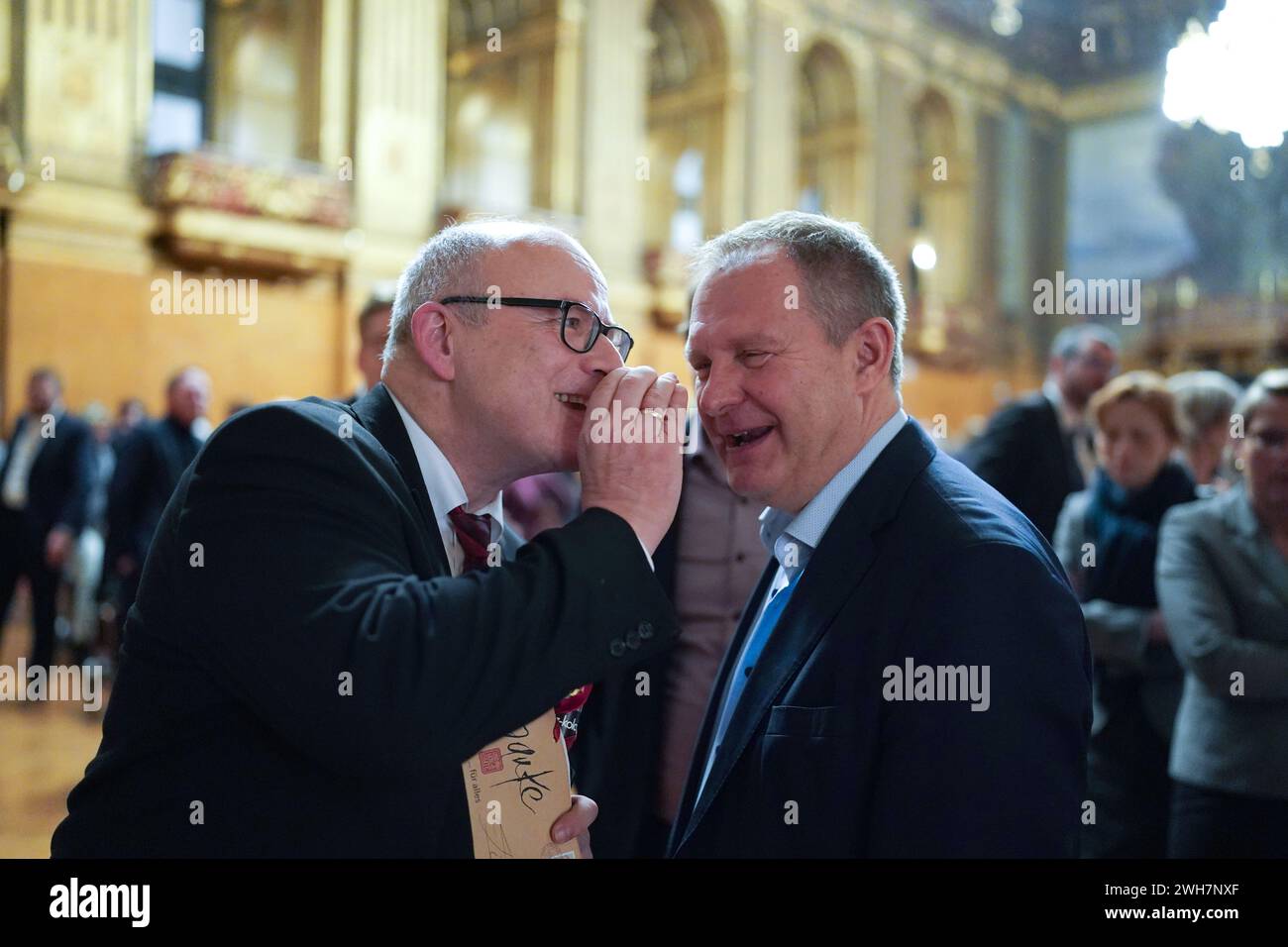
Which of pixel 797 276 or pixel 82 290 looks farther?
pixel 82 290

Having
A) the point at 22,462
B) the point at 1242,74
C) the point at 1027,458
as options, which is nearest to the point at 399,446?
the point at 1027,458

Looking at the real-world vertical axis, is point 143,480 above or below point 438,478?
below

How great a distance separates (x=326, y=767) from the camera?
1.25 meters

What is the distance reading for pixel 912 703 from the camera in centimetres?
138

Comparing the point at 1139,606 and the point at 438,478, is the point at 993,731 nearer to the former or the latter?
the point at 438,478

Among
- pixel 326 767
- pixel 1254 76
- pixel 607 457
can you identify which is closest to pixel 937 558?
pixel 607 457

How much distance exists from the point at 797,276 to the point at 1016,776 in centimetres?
74

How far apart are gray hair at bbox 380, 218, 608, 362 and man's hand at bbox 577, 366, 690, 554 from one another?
234 millimetres

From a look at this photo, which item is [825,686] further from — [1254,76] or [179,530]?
[1254,76]

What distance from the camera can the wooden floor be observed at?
4.23 metres

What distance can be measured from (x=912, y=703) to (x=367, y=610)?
0.65m
